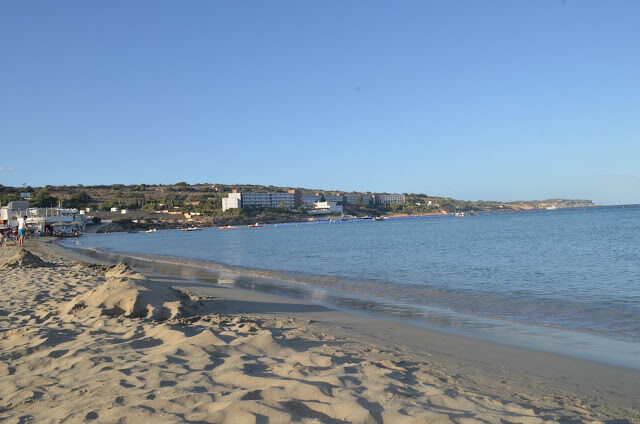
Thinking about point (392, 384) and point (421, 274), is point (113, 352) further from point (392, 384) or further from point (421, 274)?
point (421, 274)

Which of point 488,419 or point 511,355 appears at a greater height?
point 488,419

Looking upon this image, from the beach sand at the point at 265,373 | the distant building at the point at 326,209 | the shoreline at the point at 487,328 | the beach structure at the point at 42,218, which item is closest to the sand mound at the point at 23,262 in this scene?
the shoreline at the point at 487,328

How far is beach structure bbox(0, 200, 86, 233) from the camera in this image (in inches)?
2643

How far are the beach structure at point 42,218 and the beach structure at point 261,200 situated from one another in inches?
2670

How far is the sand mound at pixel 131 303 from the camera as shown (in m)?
7.24

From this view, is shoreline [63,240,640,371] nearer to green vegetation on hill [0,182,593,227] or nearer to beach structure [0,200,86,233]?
beach structure [0,200,86,233]

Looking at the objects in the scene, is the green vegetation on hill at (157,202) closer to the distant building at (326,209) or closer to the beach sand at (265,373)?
the distant building at (326,209)

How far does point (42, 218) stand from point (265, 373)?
75.8m

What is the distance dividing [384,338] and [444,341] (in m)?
0.88

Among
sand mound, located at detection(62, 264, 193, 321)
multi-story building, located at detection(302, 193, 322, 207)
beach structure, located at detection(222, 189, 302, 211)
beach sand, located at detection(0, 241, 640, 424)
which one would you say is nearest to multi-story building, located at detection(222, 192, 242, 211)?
beach structure, located at detection(222, 189, 302, 211)

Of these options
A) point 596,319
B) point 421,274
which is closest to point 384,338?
point 596,319

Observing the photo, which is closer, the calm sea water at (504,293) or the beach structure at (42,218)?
the calm sea water at (504,293)

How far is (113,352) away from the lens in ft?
16.2

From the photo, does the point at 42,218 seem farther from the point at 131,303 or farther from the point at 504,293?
the point at 504,293
